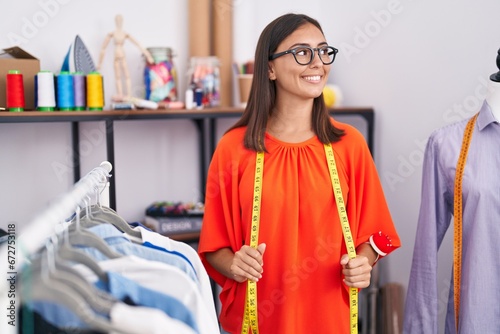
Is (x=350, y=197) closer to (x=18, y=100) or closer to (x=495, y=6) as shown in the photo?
(x=495, y=6)

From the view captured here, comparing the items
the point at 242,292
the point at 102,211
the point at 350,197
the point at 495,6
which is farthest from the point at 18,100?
the point at 495,6

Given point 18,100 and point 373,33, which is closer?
point 18,100

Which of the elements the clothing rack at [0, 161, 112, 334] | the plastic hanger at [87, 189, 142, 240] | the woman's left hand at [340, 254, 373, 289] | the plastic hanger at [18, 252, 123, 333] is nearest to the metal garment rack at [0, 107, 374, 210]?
the plastic hanger at [87, 189, 142, 240]

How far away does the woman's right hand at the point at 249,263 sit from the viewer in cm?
177

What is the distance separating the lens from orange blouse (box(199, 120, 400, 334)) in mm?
1862

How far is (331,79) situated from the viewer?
3301 millimetres

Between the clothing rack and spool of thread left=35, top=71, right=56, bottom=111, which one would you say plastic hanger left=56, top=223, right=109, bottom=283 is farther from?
spool of thread left=35, top=71, right=56, bottom=111

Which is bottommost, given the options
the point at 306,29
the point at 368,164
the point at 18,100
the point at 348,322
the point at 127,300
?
the point at 348,322

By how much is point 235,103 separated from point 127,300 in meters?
2.18

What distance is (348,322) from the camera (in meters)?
1.90

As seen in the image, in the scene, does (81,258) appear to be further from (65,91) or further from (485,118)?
(65,91)

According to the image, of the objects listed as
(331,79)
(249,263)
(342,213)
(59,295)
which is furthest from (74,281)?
(331,79)

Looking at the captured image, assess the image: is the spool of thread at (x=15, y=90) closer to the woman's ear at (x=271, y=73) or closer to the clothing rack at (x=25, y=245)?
the woman's ear at (x=271, y=73)

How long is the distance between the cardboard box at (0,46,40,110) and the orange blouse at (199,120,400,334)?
97cm
